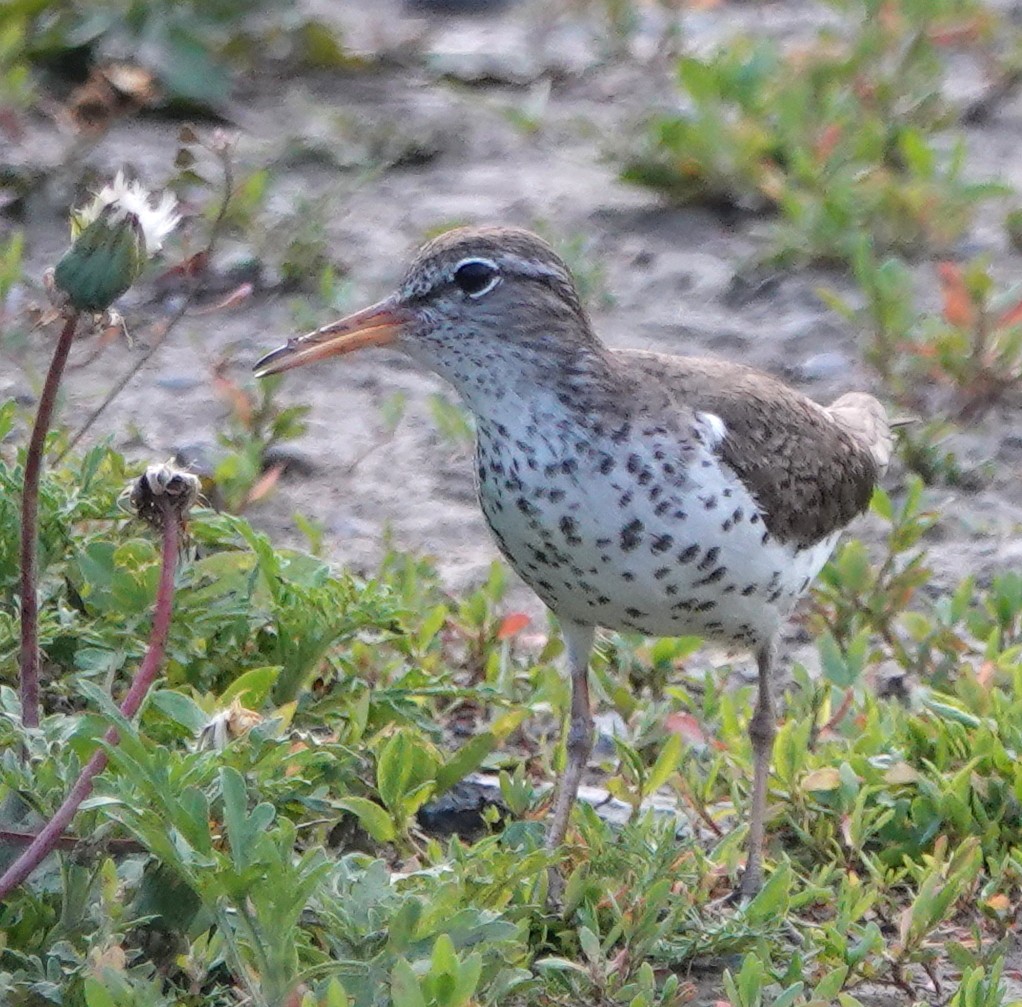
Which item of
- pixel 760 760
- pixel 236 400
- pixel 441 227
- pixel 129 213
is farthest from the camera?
pixel 441 227

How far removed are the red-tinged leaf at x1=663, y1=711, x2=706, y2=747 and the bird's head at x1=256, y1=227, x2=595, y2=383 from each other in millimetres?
1129

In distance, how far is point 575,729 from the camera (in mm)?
5156

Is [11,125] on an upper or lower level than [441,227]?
upper

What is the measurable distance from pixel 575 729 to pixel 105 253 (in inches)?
72.6

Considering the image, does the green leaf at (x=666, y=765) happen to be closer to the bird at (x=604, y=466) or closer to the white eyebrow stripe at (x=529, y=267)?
the bird at (x=604, y=466)

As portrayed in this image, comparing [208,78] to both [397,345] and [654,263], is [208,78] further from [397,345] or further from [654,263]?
[397,345]


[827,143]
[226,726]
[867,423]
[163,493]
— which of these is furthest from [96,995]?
[827,143]

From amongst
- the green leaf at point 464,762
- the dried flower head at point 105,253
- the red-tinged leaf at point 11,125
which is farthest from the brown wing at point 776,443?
the red-tinged leaf at point 11,125

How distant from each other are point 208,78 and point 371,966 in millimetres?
5863

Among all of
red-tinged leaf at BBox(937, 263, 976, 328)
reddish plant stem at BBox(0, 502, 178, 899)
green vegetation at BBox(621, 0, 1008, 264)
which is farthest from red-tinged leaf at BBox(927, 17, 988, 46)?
reddish plant stem at BBox(0, 502, 178, 899)

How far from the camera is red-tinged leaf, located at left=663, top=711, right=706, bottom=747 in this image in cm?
546

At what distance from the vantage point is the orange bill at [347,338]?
498 cm

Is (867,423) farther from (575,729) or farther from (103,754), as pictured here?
(103,754)

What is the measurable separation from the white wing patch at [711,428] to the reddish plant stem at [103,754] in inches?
56.0
